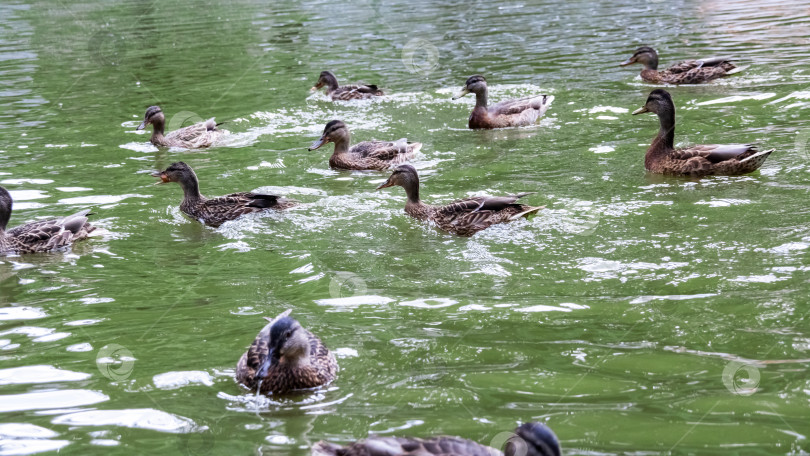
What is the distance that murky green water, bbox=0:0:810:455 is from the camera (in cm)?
602

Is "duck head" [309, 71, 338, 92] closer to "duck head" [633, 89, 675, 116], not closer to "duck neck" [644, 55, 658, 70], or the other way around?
"duck neck" [644, 55, 658, 70]

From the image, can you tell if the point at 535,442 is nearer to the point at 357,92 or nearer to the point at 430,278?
the point at 430,278

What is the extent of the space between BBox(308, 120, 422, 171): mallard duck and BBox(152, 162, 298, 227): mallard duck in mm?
2247

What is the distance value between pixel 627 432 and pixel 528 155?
800 cm

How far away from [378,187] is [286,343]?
228 inches

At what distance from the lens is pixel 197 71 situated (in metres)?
21.4

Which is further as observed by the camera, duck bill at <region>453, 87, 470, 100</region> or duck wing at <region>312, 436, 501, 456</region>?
duck bill at <region>453, 87, 470, 100</region>

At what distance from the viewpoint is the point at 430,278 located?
28.6 feet

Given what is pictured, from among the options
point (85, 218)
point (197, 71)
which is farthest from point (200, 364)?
point (197, 71)

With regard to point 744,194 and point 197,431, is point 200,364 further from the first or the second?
point 744,194

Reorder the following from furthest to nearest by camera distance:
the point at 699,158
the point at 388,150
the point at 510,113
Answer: the point at 510,113 → the point at 388,150 → the point at 699,158

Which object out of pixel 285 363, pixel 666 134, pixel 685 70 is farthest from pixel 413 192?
pixel 685 70

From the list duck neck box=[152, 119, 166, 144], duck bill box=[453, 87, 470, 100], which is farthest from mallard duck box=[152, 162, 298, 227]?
duck bill box=[453, 87, 470, 100]

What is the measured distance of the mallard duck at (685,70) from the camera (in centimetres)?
1664
